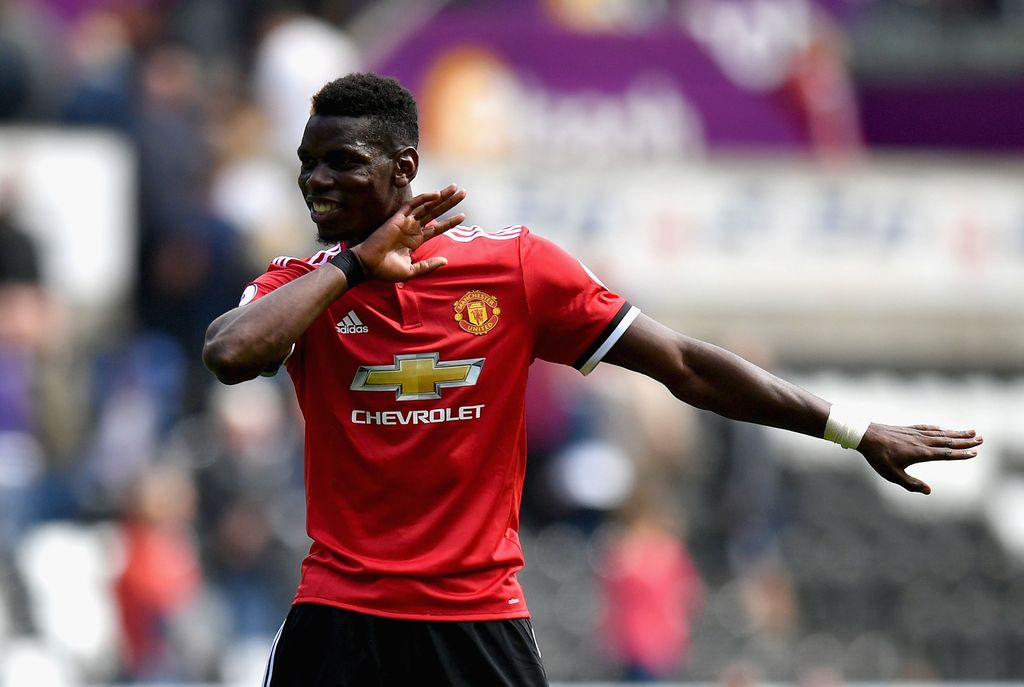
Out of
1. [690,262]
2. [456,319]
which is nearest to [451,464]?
[456,319]

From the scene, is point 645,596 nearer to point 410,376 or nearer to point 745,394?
point 745,394

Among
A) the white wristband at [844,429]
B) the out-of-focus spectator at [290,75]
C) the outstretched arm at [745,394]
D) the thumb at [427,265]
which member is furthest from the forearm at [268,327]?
the out-of-focus spectator at [290,75]

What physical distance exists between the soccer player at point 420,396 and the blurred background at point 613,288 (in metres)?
5.50

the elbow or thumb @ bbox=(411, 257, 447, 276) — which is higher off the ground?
thumb @ bbox=(411, 257, 447, 276)

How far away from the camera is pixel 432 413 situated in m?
4.49

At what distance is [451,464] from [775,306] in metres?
11.8

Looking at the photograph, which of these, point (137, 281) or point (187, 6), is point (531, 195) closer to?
point (187, 6)

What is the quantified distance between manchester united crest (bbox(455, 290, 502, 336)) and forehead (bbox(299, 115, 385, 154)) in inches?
17.7

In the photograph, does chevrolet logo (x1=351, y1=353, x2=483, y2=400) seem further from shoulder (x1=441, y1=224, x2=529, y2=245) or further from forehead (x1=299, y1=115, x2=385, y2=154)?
forehead (x1=299, y1=115, x2=385, y2=154)

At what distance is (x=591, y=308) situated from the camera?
15.0ft

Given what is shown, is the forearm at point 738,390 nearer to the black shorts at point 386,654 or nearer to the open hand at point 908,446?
the open hand at point 908,446

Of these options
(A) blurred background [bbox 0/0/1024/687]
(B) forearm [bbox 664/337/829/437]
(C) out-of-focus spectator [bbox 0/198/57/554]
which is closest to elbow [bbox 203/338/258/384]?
(B) forearm [bbox 664/337/829/437]

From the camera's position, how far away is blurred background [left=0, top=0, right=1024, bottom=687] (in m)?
10.3

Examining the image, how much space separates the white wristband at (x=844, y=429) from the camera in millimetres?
4621
